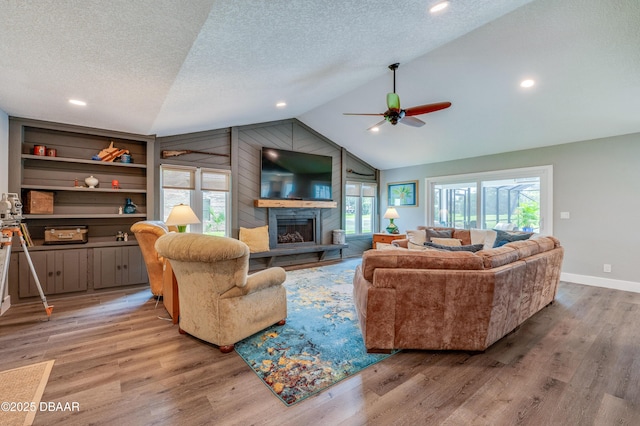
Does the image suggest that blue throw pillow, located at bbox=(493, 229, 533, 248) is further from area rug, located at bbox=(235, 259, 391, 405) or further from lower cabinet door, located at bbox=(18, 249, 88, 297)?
lower cabinet door, located at bbox=(18, 249, 88, 297)

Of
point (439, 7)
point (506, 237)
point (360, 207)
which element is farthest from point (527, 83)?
point (360, 207)

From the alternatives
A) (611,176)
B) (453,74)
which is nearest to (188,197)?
(453,74)

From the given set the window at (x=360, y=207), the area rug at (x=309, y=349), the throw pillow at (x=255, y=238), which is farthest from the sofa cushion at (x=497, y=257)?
the window at (x=360, y=207)

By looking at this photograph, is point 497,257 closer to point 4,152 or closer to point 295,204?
point 295,204

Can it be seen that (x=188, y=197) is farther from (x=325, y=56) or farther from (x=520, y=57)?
(x=520, y=57)

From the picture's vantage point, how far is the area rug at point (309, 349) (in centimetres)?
192

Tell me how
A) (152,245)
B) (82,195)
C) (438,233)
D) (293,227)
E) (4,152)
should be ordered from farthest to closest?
(293,227), (438,233), (82,195), (152,245), (4,152)

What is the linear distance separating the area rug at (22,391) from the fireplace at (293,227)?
3749 mm

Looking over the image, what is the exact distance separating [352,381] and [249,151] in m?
4.60

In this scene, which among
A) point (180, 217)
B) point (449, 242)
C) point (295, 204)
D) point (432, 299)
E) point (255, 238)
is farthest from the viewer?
point (295, 204)

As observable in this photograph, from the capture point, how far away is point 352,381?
1920 millimetres

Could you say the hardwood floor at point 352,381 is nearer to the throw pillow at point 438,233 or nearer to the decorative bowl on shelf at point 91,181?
the decorative bowl on shelf at point 91,181

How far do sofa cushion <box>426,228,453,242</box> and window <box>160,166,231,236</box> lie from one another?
381 cm

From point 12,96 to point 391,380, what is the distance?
4476 mm
